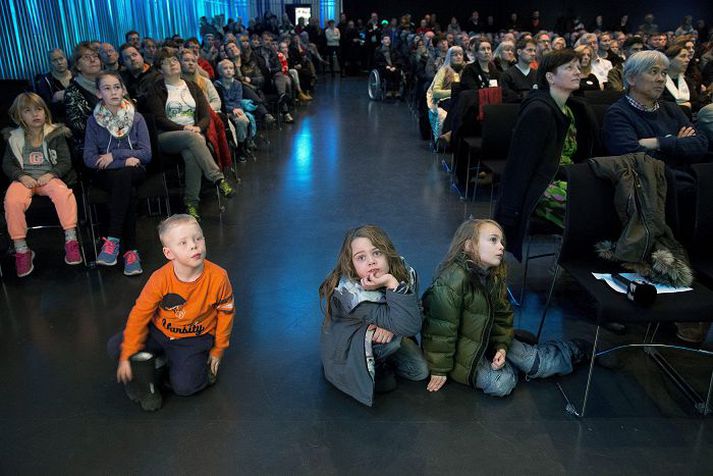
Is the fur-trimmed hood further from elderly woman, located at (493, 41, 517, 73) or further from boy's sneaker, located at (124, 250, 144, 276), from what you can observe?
elderly woman, located at (493, 41, 517, 73)

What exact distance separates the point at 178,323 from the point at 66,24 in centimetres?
673

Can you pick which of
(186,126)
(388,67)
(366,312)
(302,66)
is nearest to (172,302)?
(366,312)

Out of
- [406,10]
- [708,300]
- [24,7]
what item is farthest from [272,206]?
[406,10]

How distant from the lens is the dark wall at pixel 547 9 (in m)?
20.6

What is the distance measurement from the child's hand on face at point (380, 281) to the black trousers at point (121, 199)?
2146 mm

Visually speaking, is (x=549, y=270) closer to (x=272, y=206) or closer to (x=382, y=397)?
(x=382, y=397)

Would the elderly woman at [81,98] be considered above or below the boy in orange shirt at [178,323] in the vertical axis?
above

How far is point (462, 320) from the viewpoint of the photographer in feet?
7.80

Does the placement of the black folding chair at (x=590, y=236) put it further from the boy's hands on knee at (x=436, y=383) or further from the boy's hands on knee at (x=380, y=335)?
the boy's hands on knee at (x=380, y=335)

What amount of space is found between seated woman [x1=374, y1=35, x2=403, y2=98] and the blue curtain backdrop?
15.2ft

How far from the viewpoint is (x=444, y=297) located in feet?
7.64

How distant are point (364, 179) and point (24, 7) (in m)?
4.41

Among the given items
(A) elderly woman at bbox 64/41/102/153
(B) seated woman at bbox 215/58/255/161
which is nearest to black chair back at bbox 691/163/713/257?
Result: (A) elderly woman at bbox 64/41/102/153

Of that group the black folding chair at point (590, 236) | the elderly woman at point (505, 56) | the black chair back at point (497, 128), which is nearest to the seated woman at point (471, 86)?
the elderly woman at point (505, 56)
